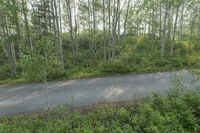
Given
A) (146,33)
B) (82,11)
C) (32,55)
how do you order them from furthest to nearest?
(146,33) < (82,11) < (32,55)

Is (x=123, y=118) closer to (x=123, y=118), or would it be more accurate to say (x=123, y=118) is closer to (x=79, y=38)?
(x=123, y=118)

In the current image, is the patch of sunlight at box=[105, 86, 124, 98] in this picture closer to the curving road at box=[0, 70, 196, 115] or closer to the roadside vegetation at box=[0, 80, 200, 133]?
the curving road at box=[0, 70, 196, 115]

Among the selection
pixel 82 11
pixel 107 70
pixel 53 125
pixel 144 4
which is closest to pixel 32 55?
pixel 53 125

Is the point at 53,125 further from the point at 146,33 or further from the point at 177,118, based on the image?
the point at 146,33

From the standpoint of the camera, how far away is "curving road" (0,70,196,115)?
25.9 feet

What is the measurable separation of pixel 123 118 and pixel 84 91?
3.69 meters

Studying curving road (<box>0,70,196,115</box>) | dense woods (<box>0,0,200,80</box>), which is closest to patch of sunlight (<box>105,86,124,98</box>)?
curving road (<box>0,70,196,115</box>)

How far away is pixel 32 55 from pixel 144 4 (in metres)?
11.6

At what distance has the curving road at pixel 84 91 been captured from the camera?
7906mm

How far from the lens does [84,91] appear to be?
9.09m

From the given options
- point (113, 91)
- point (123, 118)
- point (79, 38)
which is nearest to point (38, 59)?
point (123, 118)

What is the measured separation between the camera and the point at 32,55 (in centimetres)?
655

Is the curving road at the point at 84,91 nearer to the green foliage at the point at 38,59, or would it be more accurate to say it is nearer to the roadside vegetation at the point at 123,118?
the roadside vegetation at the point at 123,118

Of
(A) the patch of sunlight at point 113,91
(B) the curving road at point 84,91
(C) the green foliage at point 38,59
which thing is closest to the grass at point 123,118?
(B) the curving road at point 84,91
